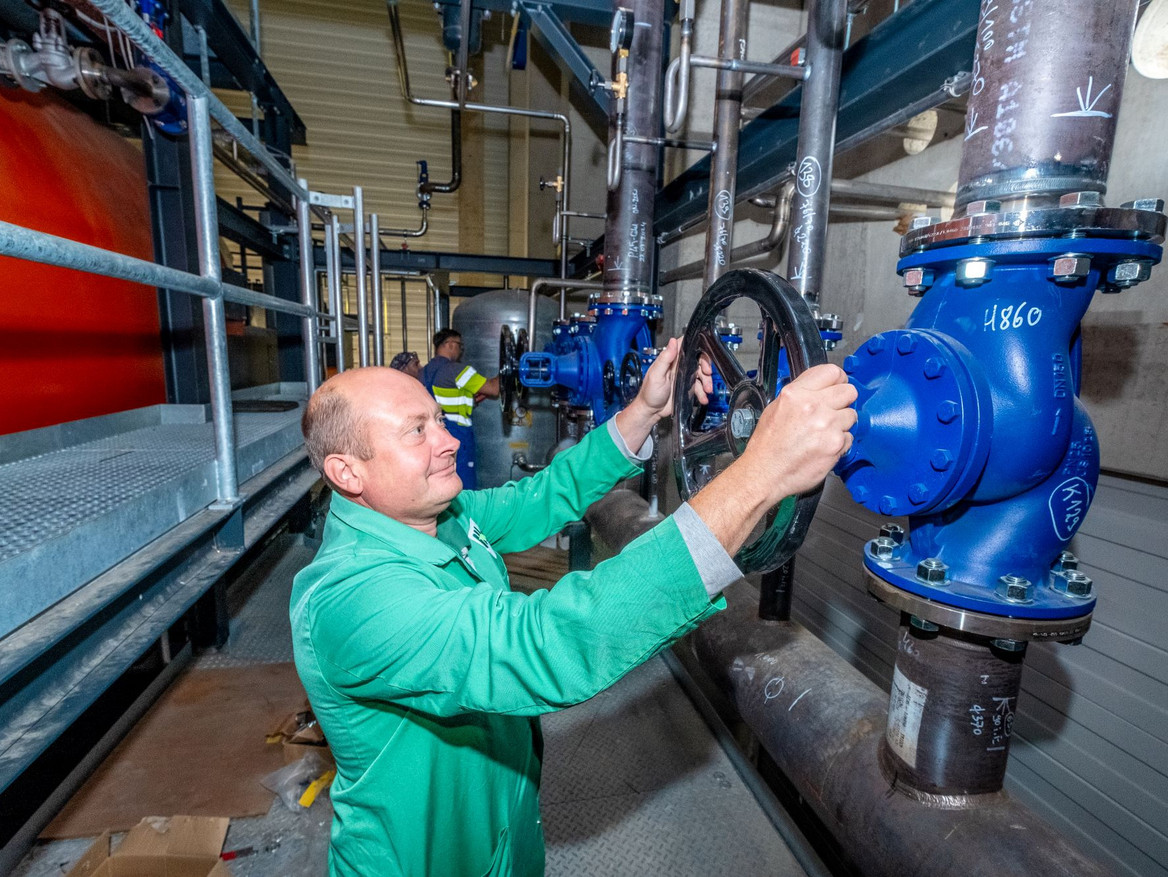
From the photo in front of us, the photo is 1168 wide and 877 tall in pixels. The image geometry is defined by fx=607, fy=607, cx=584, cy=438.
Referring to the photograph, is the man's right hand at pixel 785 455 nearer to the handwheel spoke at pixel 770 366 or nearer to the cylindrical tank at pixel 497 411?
the handwheel spoke at pixel 770 366

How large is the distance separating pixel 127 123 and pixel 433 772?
375cm

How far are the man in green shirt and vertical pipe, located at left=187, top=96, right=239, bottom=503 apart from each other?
604mm

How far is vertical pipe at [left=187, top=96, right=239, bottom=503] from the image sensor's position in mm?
1420

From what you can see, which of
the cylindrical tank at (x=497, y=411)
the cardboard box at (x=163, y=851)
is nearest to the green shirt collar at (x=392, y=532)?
the cardboard box at (x=163, y=851)

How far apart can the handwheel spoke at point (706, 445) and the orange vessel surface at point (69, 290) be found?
2.10 metres

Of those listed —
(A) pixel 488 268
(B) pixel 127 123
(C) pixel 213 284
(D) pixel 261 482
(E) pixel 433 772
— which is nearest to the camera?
(E) pixel 433 772

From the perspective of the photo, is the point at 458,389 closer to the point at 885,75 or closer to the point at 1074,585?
the point at 885,75

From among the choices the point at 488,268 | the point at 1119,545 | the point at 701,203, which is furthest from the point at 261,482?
the point at 488,268

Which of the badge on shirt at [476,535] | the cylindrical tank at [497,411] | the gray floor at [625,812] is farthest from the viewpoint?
the cylindrical tank at [497,411]

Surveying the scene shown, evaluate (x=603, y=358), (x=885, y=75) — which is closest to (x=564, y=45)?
(x=603, y=358)

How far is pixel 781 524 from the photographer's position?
78 cm

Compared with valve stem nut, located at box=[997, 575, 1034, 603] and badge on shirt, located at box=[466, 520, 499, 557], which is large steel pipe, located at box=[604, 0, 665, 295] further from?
valve stem nut, located at box=[997, 575, 1034, 603]

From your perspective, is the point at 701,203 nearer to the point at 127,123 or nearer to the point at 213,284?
the point at 213,284

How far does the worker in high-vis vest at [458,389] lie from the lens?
4.00 meters
